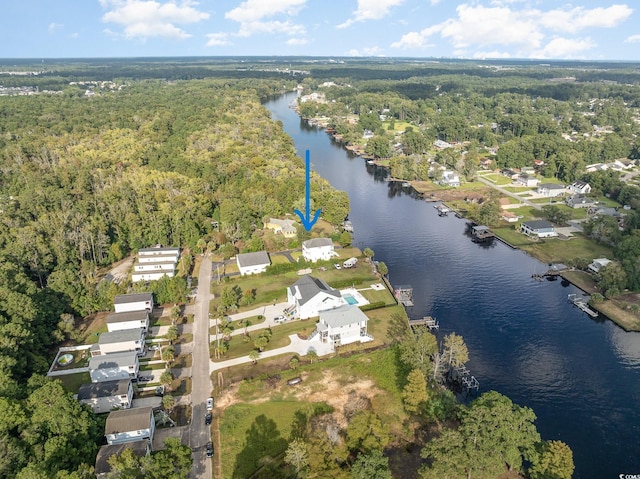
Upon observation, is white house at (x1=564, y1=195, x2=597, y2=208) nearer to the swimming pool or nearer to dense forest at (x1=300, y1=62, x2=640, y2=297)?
dense forest at (x1=300, y1=62, x2=640, y2=297)

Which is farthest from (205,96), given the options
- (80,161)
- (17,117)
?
(80,161)

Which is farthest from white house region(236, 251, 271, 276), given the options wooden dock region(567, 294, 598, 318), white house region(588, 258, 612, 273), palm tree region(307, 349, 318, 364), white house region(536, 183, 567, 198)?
white house region(536, 183, 567, 198)

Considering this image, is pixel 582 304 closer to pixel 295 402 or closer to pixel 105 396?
pixel 295 402

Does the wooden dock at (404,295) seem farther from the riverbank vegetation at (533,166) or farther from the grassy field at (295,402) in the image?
the riverbank vegetation at (533,166)

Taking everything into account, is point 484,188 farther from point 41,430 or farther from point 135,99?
point 135,99

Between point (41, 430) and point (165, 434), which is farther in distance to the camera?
point (165, 434)

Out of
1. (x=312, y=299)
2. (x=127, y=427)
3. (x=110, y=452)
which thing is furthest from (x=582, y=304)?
(x=110, y=452)

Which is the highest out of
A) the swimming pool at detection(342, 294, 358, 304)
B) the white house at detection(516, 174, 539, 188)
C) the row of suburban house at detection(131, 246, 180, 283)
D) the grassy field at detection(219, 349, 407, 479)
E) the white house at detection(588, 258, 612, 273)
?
the row of suburban house at detection(131, 246, 180, 283)
